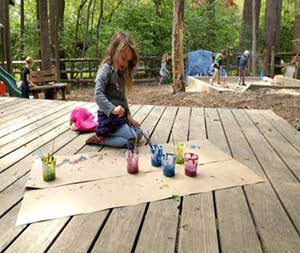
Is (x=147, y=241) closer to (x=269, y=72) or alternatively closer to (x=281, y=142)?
(x=281, y=142)

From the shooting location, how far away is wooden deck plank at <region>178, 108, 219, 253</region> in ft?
5.05

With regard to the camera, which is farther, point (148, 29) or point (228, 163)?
point (148, 29)

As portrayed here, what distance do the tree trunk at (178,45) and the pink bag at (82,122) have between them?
18.1ft

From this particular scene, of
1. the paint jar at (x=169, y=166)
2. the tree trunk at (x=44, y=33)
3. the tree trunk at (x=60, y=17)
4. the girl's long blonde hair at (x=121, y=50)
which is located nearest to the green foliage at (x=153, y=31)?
the tree trunk at (x=60, y=17)

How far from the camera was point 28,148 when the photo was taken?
2.98 m

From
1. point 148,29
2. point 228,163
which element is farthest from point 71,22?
point 228,163

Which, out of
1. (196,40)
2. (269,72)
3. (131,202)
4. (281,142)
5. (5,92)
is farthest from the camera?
(196,40)

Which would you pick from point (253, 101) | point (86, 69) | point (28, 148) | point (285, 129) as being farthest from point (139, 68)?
point (28, 148)

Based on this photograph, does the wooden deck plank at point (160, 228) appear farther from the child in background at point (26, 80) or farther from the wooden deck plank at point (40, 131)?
the child in background at point (26, 80)

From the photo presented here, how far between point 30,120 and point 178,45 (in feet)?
18.4

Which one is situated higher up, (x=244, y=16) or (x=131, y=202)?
(x=244, y=16)

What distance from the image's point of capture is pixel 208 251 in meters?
1.50

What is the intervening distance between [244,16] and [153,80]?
4.93m

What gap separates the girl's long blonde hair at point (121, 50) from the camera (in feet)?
9.43
